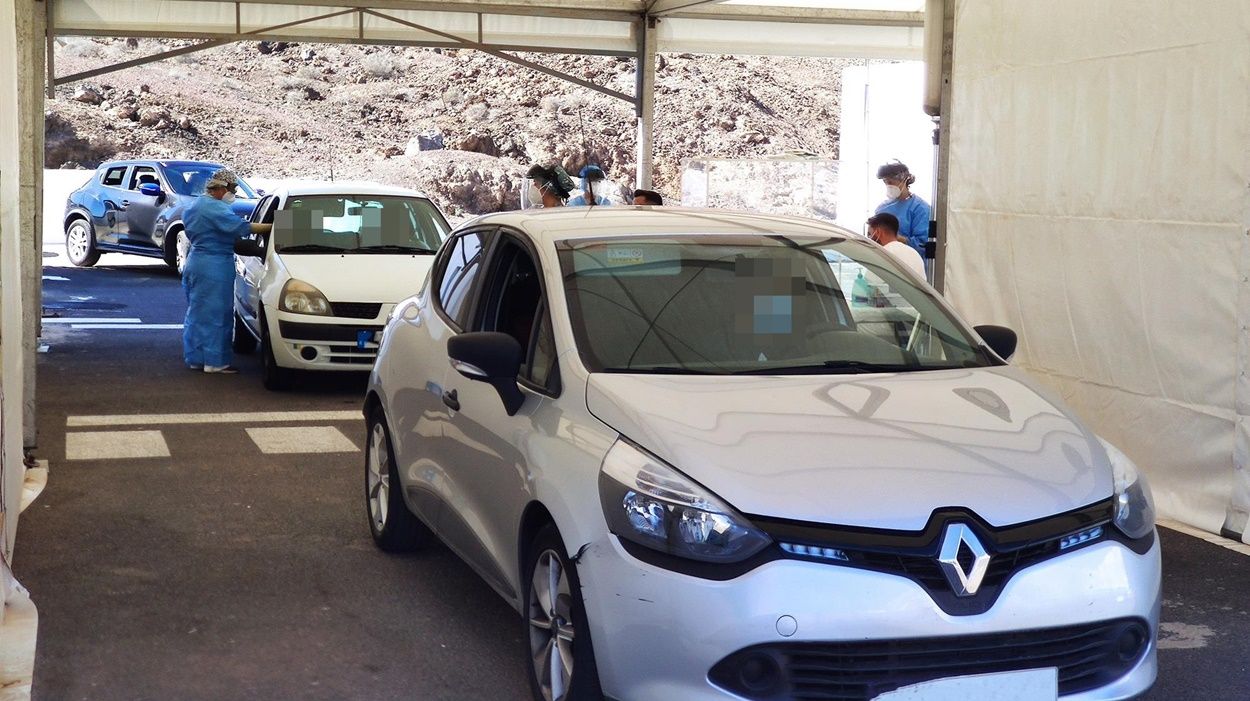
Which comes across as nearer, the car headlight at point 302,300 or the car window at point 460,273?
the car window at point 460,273

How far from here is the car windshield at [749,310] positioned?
469 cm

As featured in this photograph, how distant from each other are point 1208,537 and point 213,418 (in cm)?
650

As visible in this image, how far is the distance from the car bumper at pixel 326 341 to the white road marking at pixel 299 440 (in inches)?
49.7

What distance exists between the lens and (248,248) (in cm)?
1177

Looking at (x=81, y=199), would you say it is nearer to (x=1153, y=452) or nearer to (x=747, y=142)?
(x=1153, y=452)

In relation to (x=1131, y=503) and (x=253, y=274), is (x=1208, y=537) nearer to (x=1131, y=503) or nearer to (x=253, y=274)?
(x=1131, y=503)

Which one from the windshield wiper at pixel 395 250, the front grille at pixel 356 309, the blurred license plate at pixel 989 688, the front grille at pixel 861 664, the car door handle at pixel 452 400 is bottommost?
the blurred license plate at pixel 989 688

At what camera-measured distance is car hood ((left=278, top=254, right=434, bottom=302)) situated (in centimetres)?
1113

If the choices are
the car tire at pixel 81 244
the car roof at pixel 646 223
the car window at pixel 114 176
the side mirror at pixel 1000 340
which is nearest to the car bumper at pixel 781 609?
the side mirror at pixel 1000 340

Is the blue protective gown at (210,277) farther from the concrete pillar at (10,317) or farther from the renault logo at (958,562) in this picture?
the renault logo at (958,562)

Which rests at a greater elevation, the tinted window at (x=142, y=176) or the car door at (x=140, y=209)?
the tinted window at (x=142, y=176)

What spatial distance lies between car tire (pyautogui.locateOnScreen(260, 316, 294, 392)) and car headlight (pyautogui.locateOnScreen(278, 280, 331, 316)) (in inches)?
11.1

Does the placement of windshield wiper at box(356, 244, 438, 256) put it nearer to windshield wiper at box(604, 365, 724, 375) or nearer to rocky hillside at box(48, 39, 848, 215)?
windshield wiper at box(604, 365, 724, 375)

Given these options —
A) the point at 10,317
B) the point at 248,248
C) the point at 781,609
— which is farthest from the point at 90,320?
the point at 781,609
